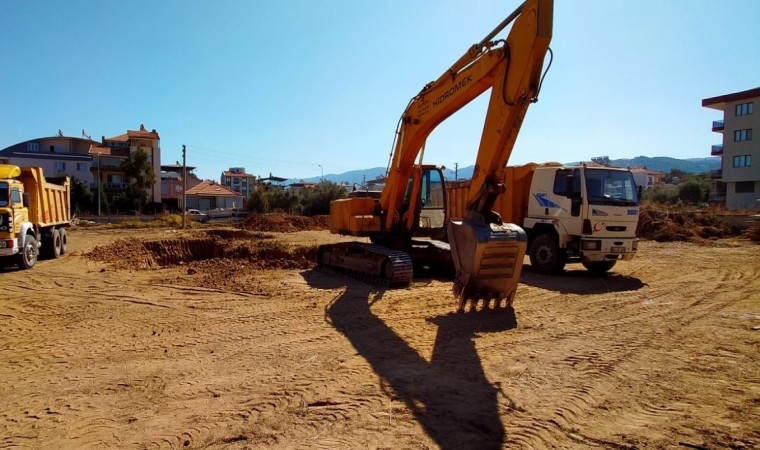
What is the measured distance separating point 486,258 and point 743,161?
49451 mm

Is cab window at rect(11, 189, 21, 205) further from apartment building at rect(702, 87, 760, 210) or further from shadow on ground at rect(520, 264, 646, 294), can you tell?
apartment building at rect(702, 87, 760, 210)

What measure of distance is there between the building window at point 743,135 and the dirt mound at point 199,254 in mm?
46241

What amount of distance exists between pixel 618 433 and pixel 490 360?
5.80 feet

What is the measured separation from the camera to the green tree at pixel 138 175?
148 feet

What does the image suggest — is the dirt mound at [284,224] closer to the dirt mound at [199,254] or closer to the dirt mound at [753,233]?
the dirt mound at [199,254]

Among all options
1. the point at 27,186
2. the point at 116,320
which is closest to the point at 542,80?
the point at 116,320

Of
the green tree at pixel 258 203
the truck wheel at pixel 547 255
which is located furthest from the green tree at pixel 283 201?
the truck wheel at pixel 547 255

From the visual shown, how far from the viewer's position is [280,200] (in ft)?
→ 158

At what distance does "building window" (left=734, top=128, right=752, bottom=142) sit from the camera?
42406 mm

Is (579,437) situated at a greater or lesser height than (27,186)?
lesser

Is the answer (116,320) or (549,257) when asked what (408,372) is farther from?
(549,257)

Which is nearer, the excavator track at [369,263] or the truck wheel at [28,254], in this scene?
the excavator track at [369,263]

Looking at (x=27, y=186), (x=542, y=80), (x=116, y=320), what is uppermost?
(x=542, y=80)

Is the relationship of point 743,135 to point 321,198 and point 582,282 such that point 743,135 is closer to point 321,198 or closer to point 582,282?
point 321,198
